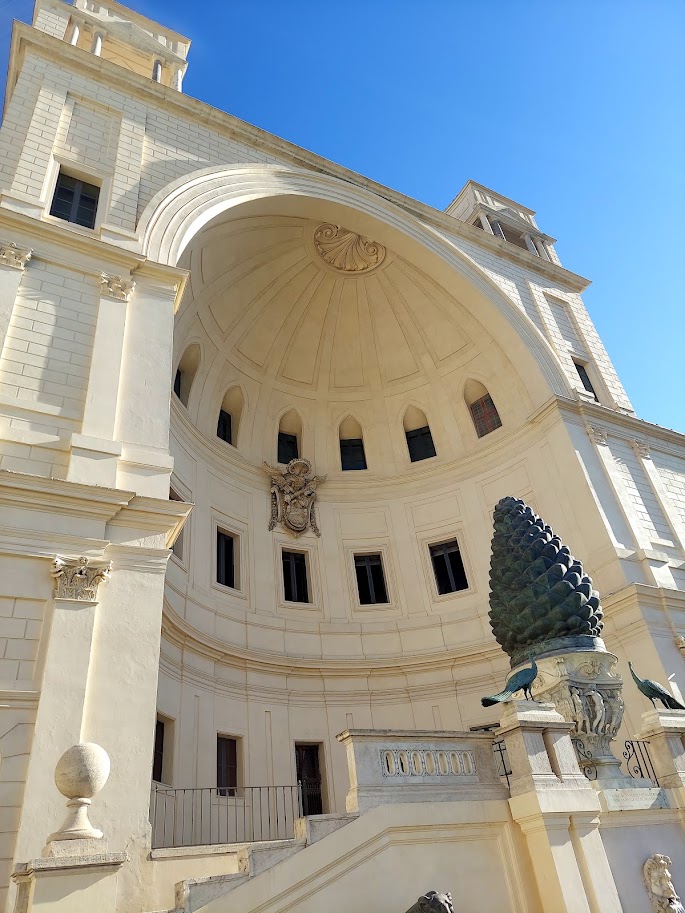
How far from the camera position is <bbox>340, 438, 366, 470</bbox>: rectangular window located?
75.5 feet

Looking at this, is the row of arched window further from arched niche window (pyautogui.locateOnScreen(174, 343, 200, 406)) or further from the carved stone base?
the carved stone base

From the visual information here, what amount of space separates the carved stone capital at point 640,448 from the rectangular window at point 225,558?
12711 mm

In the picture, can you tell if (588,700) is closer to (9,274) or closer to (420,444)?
(9,274)

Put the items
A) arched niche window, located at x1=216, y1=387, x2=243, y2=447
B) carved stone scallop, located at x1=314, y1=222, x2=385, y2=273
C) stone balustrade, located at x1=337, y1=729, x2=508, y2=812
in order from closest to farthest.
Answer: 1. stone balustrade, located at x1=337, y1=729, x2=508, y2=812
2. arched niche window, located at x1=216, y1=387, x2=243, y2=447
3. carved stone scallop, located at x1=314, y1=222, x2=385, y2=273

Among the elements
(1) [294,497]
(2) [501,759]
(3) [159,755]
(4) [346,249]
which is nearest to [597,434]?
(1) [294,497]

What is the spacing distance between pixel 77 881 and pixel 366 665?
512 inches

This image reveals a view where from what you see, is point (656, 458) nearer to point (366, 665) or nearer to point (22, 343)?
point (366, 665)

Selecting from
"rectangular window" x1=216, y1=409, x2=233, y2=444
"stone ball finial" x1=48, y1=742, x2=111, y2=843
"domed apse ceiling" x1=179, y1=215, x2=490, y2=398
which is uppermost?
"domed apse ceiling" x1=179, y1=215, x2=490, y2=398

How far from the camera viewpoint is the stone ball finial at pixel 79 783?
6.65m

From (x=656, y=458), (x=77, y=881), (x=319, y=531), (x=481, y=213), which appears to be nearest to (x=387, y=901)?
(x=77, y=881)

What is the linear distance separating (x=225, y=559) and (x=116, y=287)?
345 inches

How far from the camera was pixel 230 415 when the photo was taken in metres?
21.6

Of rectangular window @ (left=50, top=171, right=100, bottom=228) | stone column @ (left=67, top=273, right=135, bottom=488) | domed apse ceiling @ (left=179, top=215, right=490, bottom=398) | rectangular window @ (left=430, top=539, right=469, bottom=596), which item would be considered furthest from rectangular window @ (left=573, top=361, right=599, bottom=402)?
rectangular window @ (left=50, top=171, right=100, bottom=228)

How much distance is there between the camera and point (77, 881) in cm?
630
